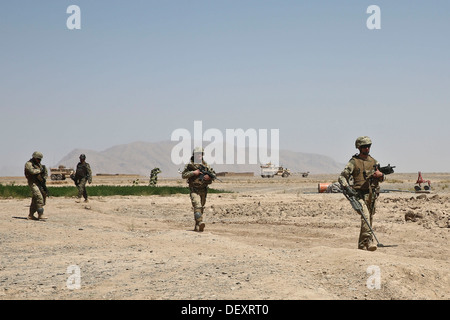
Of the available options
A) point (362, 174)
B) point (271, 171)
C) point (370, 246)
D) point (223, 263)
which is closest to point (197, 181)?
point (362, 174)

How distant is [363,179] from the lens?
36.4 feet

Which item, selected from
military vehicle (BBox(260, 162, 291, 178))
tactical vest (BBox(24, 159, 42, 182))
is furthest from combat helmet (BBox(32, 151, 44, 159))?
military vehicle (BBox(260, 162, 291, 178))

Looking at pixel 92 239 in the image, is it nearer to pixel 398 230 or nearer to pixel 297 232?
pixel 297 232

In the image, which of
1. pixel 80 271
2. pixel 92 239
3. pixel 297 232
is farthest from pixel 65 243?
pixel 297 232

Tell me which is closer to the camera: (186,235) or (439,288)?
(439,288)

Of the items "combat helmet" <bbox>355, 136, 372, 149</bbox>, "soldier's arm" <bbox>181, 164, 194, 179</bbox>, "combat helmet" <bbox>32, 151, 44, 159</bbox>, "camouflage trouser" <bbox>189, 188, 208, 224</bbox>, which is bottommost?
"camouflage trouser" <bbox>189, 188, 208, 224</bbox>

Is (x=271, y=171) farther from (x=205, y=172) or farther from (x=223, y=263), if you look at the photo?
(x=223, y=263)

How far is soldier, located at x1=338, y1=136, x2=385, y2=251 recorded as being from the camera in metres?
11.0

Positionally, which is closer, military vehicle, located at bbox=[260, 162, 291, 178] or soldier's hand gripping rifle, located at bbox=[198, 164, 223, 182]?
soldier's hand gripping rifle, located at bbox=[198, 164, 223, 182]

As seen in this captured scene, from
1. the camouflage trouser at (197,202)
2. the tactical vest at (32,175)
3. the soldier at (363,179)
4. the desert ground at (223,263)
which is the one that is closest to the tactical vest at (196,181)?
the camouflage trouser at (197,202)

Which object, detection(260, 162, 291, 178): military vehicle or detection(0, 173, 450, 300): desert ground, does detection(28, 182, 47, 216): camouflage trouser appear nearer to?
detection(0, 173, 450, 300): desert ground

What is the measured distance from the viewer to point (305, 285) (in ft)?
24.3

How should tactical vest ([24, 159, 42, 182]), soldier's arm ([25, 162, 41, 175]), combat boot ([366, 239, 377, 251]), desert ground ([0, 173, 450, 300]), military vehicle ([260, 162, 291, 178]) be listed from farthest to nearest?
military vehicle ([260, 162, 291, 178]) < tactical vest ([24, 159, 42, 182]) < soldier's arm ([25, 162, 41, 175]) < combat boot ([366, 239, 377, 251]) < desert ground ([0, 173, 450, 300])
